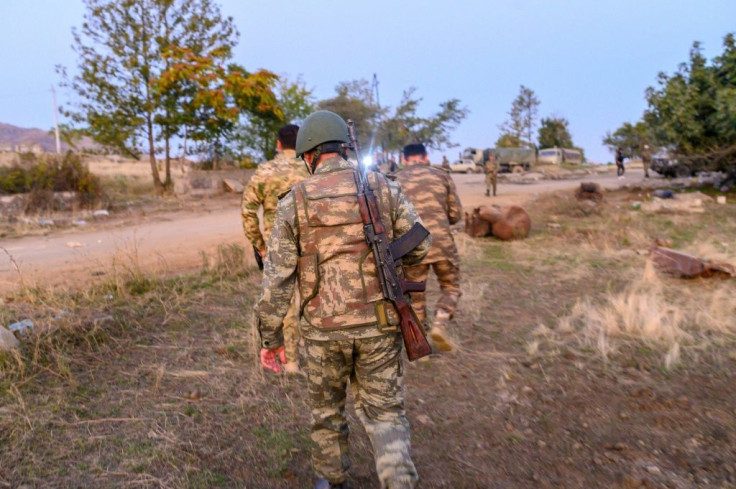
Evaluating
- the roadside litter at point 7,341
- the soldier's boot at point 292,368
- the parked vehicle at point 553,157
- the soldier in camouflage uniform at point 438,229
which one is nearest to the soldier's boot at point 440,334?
the soldier in camouflage uniform at point 438,229

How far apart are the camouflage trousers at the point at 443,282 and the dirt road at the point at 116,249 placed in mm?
2855

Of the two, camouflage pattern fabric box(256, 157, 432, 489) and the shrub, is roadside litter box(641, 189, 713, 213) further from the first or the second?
the shrub

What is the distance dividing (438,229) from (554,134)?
167 ft

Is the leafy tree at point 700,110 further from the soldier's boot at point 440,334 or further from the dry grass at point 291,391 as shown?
the soldier's boot at point 440,334

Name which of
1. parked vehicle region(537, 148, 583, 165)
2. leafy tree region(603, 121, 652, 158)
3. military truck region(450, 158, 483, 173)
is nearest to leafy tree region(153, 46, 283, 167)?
military truck region(450, 158, 483, 173)

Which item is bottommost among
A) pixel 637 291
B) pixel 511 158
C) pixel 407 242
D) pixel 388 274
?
pixel 637 291

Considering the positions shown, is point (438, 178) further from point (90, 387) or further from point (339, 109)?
point (339, 109)

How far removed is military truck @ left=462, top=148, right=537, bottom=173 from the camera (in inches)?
1448

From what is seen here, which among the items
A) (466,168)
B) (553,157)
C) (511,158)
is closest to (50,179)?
(466,168)

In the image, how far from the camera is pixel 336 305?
2434 mm

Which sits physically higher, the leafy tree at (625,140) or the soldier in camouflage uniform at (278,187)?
the leafy tree at (625,140)

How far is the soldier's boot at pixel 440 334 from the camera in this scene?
14.7 ft

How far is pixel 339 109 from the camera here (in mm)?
29781

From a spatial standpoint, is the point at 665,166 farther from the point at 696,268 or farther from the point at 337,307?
the point at 337,307
